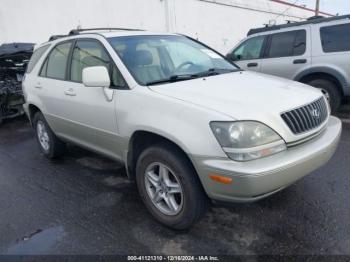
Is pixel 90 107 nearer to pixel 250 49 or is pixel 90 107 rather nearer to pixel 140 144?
pixel 140 144

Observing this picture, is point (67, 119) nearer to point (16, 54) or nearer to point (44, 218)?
point (44, 218)

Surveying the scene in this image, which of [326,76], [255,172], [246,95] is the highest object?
[246,95]

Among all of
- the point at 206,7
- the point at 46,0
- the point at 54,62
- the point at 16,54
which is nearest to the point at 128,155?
the point at 54,62

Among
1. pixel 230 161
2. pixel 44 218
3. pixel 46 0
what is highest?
pixel 46 0

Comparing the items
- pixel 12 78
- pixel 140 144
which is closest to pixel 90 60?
pixel 140 144

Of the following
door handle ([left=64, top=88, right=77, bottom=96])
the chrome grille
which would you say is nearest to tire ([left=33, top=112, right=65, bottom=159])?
door handle ([left=64, top=88, right=77, bottom=96])

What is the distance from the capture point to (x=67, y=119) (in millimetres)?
4047

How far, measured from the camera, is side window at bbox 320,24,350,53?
5750mm

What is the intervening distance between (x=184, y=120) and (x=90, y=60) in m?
1.71

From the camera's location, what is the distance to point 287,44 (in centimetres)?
646

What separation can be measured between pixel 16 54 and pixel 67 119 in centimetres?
482

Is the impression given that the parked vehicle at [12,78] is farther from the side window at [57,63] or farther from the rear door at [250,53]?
the rear door at [250,53]

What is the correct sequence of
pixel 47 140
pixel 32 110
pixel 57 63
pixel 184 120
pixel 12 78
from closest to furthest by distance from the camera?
pixel 184 120 < pixel 57 63 < pixel 47 140 < pixel 32 110 < pixel 12 78

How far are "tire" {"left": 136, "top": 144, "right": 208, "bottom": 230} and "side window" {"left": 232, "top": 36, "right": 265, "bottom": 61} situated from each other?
4.64 m
